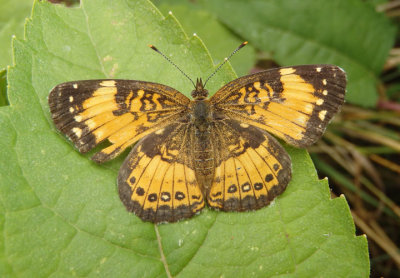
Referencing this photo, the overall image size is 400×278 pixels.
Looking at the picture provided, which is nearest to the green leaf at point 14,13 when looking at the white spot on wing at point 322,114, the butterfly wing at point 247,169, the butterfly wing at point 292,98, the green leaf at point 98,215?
the green leaf at point 98,215

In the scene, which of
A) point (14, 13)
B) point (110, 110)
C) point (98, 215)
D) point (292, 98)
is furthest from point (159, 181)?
point (14, 13)

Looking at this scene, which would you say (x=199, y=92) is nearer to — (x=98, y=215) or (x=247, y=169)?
(x=247, y=169)

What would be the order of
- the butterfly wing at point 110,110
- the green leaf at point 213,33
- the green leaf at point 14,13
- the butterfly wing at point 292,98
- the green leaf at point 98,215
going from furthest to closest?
the green leaf at point 213,33, the green leaf at point 14,13, the butterfly wing at point 292,98, the butterfly wing at point 110,110, the green leaf at point 98,215

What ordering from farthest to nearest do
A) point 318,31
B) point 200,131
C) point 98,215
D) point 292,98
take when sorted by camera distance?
point 318,31 → point 200,131 → point 292,98 → point 98,215

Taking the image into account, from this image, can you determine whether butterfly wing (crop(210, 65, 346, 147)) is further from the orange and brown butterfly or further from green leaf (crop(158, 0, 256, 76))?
green leaf (crop(158, 0, 256, 76))

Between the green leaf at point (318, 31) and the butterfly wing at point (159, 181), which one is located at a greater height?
the green leaf at point (318, 31)

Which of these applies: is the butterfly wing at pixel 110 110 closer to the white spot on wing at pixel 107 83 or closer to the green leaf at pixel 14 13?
the white spot on wing at pixel 107 83

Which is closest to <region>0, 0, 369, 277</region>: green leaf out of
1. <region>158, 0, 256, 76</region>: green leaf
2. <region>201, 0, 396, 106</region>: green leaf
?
<region>158, 0, 256, 76</region>: green leaf
